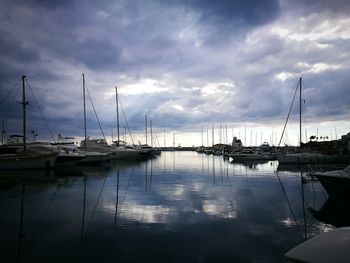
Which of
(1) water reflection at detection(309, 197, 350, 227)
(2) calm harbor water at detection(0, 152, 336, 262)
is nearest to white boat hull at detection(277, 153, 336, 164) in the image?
(2) calm harbor water at detection(0, 152, 336, 262)

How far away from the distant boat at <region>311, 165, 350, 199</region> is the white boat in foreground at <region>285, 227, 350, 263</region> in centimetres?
1184

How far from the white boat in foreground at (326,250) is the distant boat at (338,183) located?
11844mm

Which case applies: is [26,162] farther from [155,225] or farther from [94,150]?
[155,225]

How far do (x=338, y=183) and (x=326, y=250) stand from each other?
43.5 feet

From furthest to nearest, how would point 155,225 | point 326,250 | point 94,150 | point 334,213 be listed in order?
point 94,150 < point 334,213 < point 155,225 < point 326,250

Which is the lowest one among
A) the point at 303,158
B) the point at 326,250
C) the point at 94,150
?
the point at 303,158

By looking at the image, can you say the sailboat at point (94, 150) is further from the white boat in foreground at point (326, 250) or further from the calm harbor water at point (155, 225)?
the white boat in foreground at point (326, 250)

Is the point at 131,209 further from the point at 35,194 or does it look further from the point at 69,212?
the point at 35,194

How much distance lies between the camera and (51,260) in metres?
9.08

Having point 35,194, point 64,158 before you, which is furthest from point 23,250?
point 64,158

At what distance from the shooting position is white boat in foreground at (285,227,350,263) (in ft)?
19.6

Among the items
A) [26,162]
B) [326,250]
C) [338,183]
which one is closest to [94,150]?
[26,162]

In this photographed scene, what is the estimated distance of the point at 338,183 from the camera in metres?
17.9

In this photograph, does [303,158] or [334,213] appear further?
[303,158]
